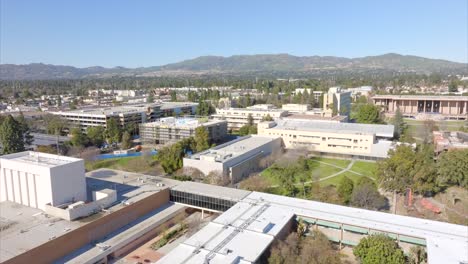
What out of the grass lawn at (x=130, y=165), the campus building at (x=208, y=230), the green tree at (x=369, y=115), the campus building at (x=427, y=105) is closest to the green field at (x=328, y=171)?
the campus building at (x=208, y=230)

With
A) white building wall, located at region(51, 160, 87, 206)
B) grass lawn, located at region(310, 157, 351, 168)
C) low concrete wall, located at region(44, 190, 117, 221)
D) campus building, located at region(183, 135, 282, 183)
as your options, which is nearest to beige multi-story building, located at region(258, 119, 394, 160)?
grass lawn, located at region(310, 157, 351, 168)

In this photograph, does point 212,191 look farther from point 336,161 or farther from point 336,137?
point 336,137

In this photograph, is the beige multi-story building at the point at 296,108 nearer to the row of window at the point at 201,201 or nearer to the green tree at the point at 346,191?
the green tree at the point at 346,191

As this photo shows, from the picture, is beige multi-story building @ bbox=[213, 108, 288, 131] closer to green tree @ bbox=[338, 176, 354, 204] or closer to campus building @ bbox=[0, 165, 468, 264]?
green tree @ bbox=[338, 176, 354, 204]

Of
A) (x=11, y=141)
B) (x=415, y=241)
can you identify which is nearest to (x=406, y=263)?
(x=415, y=241)

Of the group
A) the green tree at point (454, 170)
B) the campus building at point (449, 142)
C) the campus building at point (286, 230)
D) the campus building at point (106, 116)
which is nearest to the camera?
the campus building at point (286, 230)

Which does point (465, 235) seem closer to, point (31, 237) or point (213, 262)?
point (213, 262)

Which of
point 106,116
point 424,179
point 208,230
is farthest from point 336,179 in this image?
point 106,116
